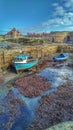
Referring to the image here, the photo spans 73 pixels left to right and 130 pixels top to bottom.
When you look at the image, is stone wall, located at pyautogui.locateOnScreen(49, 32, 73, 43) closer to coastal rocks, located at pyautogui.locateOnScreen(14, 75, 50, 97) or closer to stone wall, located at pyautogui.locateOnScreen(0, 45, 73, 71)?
stone wall, located at pyautogui.locateOnScreen(0, 45, 73, 71)

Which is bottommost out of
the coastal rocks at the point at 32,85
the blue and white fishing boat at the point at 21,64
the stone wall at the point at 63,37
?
the coastal rocks at the point at 32,85

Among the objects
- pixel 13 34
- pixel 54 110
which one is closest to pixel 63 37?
pixel 13 34

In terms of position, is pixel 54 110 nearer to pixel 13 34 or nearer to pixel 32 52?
pixel 32 52

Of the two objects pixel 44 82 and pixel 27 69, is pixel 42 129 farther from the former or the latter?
pixel 27 69

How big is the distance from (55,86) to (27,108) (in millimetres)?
6390

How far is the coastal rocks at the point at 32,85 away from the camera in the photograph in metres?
→ 17.7

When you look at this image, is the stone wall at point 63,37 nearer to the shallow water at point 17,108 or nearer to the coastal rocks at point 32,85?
the coastal rocks at point 32,85

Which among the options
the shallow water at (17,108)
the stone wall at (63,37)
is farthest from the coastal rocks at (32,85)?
the stone wall at (63,37)

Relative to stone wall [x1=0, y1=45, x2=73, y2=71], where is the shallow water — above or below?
below

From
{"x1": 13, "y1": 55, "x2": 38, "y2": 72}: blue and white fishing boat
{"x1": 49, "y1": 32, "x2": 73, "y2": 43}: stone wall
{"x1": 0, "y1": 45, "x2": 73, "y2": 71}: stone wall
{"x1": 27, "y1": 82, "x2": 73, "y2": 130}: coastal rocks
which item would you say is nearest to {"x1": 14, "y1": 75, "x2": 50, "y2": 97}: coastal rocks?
{"x1": 27, "y1": 82, "x2": 73, "y2": 130}: coastal rocks

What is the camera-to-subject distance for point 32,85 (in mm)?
20031

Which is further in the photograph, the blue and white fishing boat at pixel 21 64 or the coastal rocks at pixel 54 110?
the blue and white fishing boat at pixel 21 64

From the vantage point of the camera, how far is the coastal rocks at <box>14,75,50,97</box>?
17672 mm

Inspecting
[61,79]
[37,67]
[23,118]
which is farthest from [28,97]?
[37,67]
